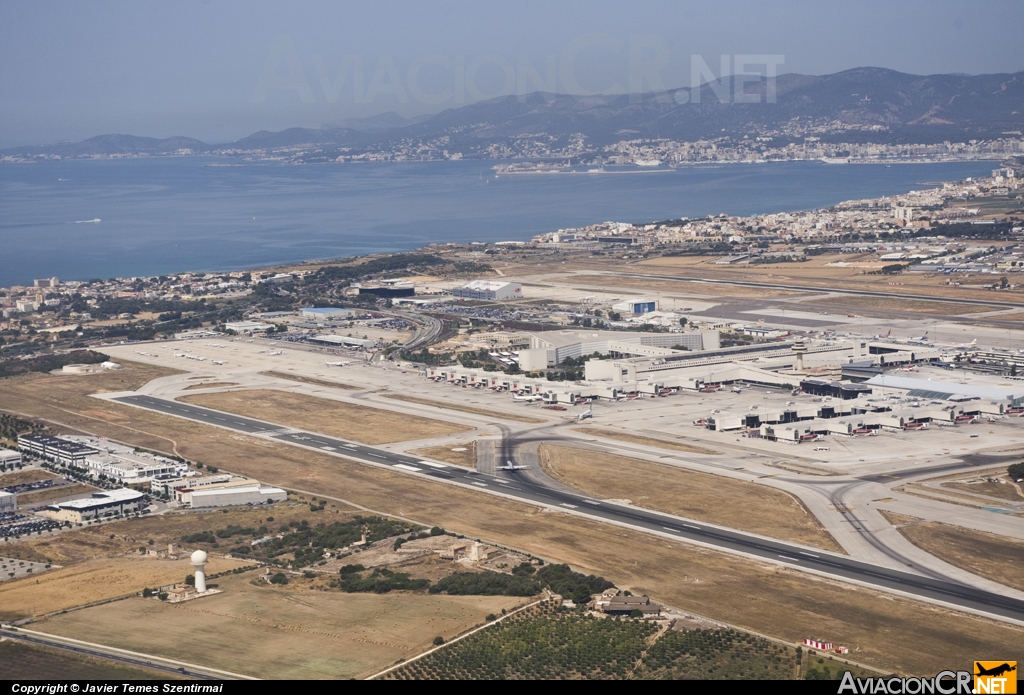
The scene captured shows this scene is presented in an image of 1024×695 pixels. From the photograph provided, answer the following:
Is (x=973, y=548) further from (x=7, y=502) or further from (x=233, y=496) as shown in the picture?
(x=7, y=502)

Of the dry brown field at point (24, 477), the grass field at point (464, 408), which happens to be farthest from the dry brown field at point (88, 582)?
the grass field at point (464, 408)

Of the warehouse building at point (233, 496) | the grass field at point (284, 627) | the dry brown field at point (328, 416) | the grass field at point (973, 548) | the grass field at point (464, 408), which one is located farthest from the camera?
the grass field at point (464, 408)

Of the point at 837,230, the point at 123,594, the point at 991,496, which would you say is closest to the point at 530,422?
the point at 991,496

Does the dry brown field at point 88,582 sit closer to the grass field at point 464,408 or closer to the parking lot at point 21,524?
the parking lot at point 21,524

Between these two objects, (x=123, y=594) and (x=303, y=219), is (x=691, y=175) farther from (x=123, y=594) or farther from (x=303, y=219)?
(x=123, y=594)

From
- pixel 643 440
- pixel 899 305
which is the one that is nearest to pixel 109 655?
pixel 643 440
